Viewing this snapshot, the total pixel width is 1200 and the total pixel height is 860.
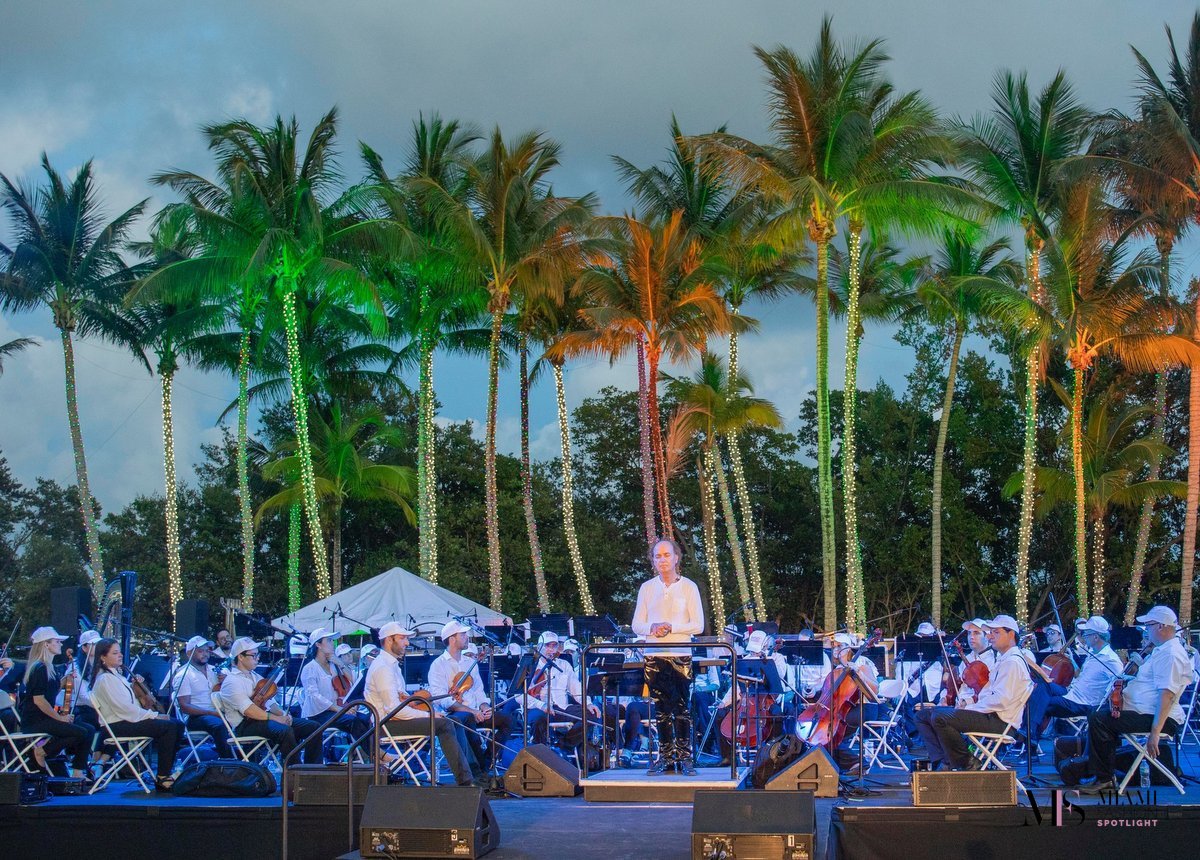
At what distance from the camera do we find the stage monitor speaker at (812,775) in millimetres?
11188

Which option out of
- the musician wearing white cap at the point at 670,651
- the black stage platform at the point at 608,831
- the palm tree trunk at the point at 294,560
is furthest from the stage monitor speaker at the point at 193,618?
the musician wearing white cap at the point at 670,651

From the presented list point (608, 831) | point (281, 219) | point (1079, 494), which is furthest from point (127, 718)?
point (1079, 494)

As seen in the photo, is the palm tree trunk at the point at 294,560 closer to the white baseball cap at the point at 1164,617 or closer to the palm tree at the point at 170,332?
the palm tree at the point at 170,332

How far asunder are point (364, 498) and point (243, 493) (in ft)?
16.4

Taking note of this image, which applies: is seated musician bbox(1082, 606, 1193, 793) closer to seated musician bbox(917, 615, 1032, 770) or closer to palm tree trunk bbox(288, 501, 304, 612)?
seated musician bbox(917, 615, 1032, 770)

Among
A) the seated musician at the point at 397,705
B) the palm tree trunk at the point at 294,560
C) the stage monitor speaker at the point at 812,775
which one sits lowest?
the stage monitor speaker at the point at 812,775

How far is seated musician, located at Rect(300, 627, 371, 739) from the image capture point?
13852 mm

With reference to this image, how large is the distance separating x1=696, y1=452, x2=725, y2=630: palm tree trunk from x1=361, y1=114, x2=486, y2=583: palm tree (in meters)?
7.10

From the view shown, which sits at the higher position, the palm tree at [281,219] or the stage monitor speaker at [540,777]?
the palm tree at [281,219]

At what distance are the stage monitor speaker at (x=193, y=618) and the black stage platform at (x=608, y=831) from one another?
38.6ft

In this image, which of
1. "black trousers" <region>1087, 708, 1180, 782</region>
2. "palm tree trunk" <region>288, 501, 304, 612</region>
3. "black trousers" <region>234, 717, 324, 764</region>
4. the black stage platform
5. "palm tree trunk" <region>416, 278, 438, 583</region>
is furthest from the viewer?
"palm tree trunk" <region>288, 501, 304, 612</region>

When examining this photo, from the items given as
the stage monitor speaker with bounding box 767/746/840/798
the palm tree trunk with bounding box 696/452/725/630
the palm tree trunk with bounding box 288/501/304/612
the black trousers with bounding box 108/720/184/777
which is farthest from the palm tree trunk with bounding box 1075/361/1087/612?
the black trousers with bounding box 108/720/184/777

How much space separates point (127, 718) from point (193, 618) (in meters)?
9.84

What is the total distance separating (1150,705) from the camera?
11.7 metres
